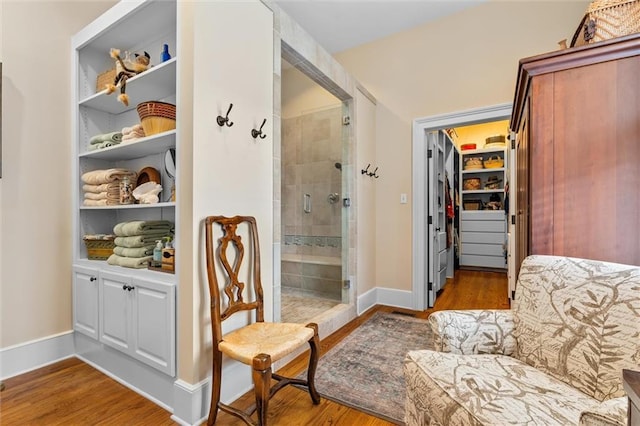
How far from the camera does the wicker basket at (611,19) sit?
128 cm

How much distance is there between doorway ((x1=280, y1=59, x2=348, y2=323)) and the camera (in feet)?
11.7

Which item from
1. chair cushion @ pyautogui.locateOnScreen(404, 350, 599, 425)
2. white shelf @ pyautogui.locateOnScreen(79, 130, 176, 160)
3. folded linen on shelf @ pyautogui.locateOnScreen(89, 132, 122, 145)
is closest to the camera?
chair cushion @ pyautogui.locateOnScreen(404, 350, 599, 425)

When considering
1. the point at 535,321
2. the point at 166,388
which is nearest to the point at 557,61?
the point at 535,321

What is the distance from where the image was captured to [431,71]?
322cm

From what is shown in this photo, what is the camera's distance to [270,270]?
6.55ft

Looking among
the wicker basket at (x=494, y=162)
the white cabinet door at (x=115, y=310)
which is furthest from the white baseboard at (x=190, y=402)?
the wicker basket at (x=494, y=162)

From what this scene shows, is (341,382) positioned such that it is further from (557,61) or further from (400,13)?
(400,13)

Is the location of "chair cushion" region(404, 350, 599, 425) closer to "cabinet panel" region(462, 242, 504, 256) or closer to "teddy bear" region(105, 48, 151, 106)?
"teddy bear" region(105, 48, 151, 106)

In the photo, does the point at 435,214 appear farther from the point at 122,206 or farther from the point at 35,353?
the point at 35,353

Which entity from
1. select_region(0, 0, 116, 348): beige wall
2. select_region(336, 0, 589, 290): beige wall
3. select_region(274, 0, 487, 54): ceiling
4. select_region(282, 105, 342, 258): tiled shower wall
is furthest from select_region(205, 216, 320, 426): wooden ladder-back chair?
select_region(274, 0, 487, 54): ceiling

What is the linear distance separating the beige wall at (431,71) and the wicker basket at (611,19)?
157cm

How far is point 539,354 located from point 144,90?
2701 mm

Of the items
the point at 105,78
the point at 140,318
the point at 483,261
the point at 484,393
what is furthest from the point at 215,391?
the point at 483,261

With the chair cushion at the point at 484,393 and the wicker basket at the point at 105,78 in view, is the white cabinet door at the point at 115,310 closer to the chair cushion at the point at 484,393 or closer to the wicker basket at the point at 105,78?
the wicker basket at the point at 105,78
